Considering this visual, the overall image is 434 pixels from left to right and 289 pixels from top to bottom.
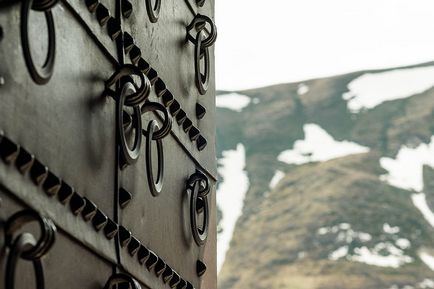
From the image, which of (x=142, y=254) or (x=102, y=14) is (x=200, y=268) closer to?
(x=142, y=254)

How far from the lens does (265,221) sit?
64.3 ft

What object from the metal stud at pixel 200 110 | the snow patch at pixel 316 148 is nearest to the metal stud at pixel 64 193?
the metal stud at pixel 200 110

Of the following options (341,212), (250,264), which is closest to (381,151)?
(341,212)

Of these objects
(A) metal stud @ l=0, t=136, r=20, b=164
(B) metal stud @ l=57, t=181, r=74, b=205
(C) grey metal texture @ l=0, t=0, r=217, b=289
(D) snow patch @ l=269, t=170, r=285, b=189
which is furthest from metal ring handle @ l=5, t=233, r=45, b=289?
(D) snow patch @ l=269, t=170, r=285, b=189

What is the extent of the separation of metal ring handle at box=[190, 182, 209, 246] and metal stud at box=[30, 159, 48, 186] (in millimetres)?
1016

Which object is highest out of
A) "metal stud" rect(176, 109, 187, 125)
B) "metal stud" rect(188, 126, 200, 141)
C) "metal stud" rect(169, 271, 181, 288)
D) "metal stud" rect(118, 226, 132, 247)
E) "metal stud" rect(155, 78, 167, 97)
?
"metal stud" rect(188, 126, 200, 141)

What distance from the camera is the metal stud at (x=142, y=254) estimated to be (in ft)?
6.68

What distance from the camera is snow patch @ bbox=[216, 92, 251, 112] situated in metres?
23.1

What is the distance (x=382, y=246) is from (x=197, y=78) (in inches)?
662

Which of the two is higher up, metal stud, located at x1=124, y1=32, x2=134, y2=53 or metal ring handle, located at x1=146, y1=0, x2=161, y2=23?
metal ring handle, located at x1=146, y1=0, x2=161, y2=23

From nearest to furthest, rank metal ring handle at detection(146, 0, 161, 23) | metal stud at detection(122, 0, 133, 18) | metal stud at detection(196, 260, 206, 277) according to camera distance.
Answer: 1. metal stud at detection(122, 0, 133, 18)
2. metal ring handle at detection(146, 0, 161, 23)
3. metal stud at detection(196, 260, 206, 277)

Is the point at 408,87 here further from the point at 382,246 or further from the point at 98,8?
the point at 98,8

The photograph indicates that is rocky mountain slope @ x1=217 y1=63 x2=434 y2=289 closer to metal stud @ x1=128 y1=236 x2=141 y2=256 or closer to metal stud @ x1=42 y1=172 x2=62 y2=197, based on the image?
metal stud @ x1=128 y1=236 x2=141 y2=256

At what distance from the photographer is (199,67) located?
104 inches
